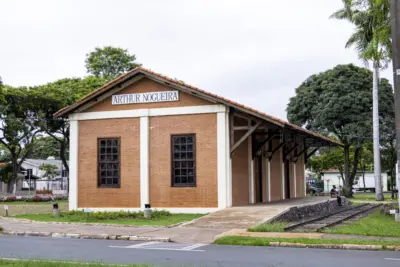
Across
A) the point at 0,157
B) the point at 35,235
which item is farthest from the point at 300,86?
the point at 0,157

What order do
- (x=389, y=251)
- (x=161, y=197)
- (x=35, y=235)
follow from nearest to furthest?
(x=389, y=251), (x=35, y=235), (x=161, y=197)

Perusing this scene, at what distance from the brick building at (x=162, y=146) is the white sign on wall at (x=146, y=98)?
0.04 meters

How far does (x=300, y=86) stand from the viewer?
48.0 m

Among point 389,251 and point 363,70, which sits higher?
point 363,70

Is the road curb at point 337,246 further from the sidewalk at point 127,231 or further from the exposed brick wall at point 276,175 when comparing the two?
the exposed brick wall at point 276,175

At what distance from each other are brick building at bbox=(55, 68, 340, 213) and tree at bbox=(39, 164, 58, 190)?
45077 millimetres

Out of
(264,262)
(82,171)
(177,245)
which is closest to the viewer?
(264,262)

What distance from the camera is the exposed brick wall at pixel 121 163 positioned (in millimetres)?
22516

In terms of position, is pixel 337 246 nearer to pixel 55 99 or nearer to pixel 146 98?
pixel 146 98

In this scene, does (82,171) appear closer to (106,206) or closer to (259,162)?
(106,206)

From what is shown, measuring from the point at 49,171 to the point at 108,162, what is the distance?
47.3 metres

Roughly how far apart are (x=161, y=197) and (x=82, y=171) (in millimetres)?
3970

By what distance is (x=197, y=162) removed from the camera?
21578mm

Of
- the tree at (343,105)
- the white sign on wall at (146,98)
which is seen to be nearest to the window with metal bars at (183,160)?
the white sign on wall at (146,98)
